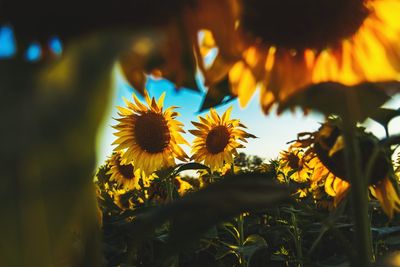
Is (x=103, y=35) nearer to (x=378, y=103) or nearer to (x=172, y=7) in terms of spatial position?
(x=172, y=7)

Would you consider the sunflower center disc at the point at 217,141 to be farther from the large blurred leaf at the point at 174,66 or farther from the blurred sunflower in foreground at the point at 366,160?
the large blurred leaf at the point at 174,66

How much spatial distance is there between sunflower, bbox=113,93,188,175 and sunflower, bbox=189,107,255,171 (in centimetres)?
84

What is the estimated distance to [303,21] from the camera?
963mm

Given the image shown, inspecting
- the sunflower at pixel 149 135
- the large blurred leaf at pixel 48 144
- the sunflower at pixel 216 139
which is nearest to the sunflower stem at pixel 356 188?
the large blurred leaf at pixel 48 144

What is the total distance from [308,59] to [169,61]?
17.2 inches

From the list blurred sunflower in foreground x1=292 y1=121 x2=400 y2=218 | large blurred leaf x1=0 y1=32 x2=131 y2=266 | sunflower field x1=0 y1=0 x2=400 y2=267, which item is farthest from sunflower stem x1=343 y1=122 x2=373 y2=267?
large blurred leaf x1=0 y1=32 x2=131 y2=266

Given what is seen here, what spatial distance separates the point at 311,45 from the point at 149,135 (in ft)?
7.51

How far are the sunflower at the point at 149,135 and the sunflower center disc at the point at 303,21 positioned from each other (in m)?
2.10

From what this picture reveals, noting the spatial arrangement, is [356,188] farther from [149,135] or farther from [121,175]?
[121,175]

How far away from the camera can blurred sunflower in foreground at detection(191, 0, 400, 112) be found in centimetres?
95

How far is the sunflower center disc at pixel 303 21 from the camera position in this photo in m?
0.94

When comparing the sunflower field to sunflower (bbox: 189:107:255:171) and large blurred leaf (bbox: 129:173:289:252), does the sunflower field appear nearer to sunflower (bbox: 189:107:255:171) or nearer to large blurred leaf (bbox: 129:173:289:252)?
large blurred leaf (bbox: 129:173:289:252)

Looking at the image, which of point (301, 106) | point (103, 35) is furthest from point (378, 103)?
point (103, 35)

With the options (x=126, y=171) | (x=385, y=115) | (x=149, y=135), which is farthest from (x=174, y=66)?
(x=126, y=171)
